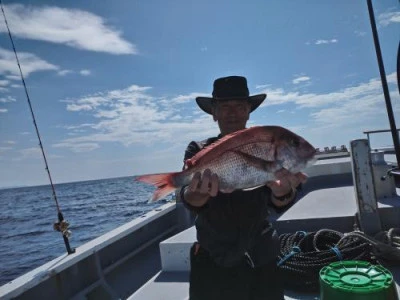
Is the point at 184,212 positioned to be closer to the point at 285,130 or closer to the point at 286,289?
the point at 286,289

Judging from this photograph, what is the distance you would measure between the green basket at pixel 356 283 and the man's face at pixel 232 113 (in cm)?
145

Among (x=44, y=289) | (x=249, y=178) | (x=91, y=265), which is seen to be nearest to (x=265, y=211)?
(x=249, y=178)

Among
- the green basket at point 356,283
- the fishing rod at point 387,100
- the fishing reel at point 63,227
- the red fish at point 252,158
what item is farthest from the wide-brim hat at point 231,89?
the fishing reel at point 63,227

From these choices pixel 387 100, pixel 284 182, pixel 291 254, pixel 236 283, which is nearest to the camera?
pixel 284 182

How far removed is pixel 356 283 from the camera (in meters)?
2.40

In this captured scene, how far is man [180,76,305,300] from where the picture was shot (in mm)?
2748

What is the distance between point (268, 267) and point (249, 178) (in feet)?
3.13

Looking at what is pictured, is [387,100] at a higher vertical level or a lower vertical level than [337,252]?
higher

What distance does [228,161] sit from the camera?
2447 millimetres

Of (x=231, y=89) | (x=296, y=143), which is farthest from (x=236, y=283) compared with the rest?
(x=231, y=89)

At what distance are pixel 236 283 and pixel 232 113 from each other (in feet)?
4.91

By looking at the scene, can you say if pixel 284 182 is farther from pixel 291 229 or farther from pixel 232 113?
pixel 291 229

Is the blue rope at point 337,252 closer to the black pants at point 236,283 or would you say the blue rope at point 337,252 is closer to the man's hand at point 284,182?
the black pants at point 236,283

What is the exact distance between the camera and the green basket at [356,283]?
2273mm
